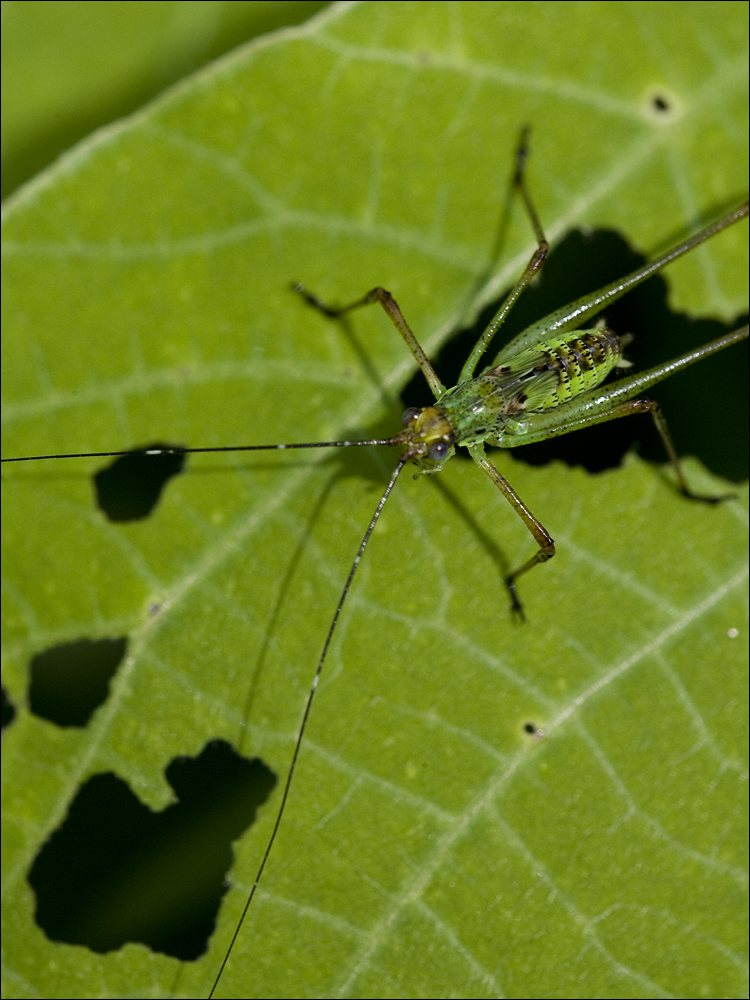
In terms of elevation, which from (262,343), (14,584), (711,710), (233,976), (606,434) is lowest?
(711,710)

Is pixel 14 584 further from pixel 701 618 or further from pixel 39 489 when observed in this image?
pixel 701 618

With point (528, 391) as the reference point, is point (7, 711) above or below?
above

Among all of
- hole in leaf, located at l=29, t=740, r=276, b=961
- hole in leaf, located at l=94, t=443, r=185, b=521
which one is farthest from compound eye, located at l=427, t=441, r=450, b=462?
hole in leaf, located at l=29, t=740, r=276, b=961

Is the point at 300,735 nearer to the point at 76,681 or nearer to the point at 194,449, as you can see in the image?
the point at 76,681

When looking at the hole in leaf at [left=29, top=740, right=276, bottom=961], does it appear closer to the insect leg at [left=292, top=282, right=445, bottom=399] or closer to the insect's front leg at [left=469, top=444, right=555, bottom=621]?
the insect's front leg at [left=469, top=444, right=555, bottom=621]

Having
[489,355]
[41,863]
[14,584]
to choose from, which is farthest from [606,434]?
[41,863]

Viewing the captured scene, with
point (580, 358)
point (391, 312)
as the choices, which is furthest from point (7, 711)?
point (580, 358)
